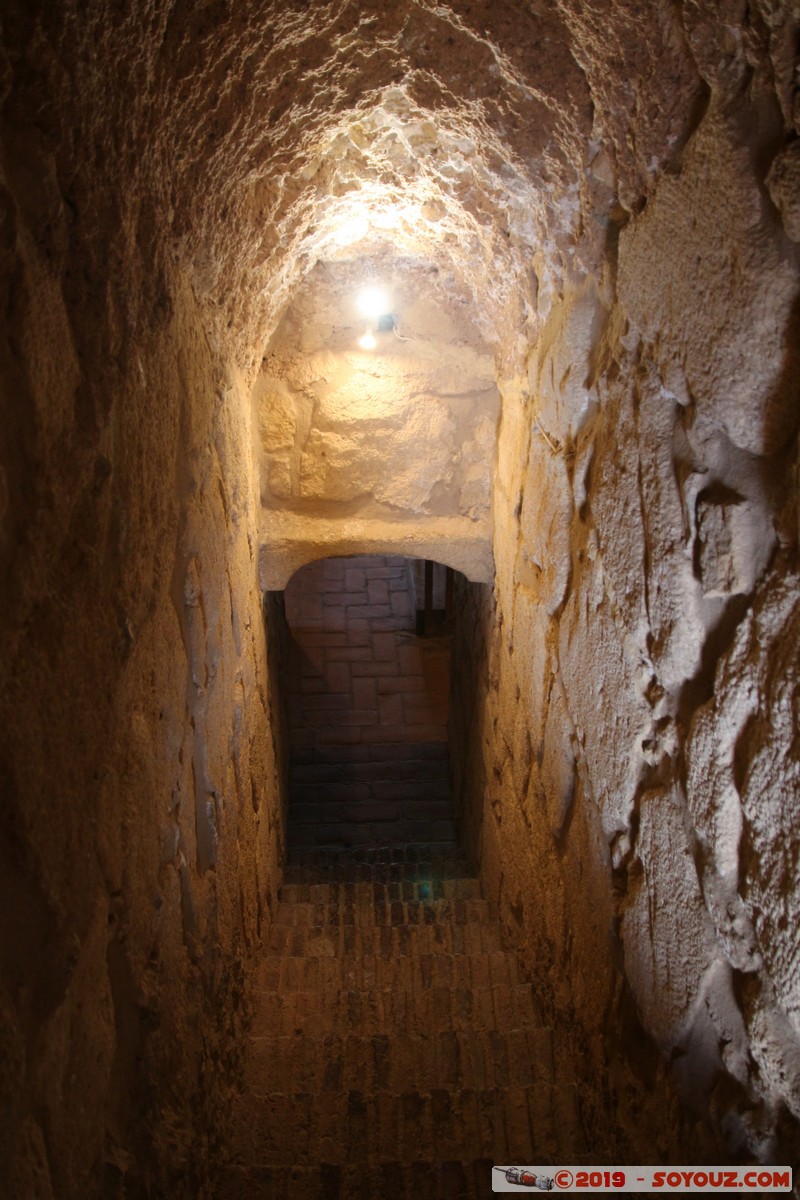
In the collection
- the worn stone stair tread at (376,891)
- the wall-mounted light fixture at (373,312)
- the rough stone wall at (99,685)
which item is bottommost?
the worn stone stair tread at (376,891)

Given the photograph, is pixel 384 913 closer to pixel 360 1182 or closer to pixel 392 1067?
pixel 392 1067

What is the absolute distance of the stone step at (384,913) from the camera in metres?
3.38

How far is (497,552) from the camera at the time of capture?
10.6ft

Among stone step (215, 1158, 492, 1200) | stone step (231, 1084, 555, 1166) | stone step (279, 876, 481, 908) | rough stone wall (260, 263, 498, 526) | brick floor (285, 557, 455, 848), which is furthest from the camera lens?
brick floor (285, 557, 455, 848)

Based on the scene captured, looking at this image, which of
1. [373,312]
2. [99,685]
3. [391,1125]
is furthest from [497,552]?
[99,685]

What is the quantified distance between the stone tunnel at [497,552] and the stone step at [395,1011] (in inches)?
0.8

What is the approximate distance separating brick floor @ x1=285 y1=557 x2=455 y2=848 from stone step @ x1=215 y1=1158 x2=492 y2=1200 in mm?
3017

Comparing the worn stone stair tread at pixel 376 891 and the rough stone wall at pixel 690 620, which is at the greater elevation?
the rough stone wall at pixel 690 620

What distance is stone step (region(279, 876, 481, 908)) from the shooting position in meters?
3.61

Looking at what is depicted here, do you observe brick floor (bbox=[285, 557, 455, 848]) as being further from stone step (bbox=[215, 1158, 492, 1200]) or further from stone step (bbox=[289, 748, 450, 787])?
stone step (bbox=[215, 1158, 492, 1200])

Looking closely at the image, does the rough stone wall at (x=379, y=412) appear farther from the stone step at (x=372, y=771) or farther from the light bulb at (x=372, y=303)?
the stone step at (x=372, y=771)

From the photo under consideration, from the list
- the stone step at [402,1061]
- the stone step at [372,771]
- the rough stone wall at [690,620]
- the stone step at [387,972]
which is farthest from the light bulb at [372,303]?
the stone step at [372,771]

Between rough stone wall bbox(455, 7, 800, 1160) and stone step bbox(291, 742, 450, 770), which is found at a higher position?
rough stone wall bbox(455, 7, 800, 1160)

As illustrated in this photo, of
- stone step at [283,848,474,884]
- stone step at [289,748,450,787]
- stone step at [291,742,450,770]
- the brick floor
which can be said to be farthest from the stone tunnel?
Result: stone step at [291,742,450,770]
